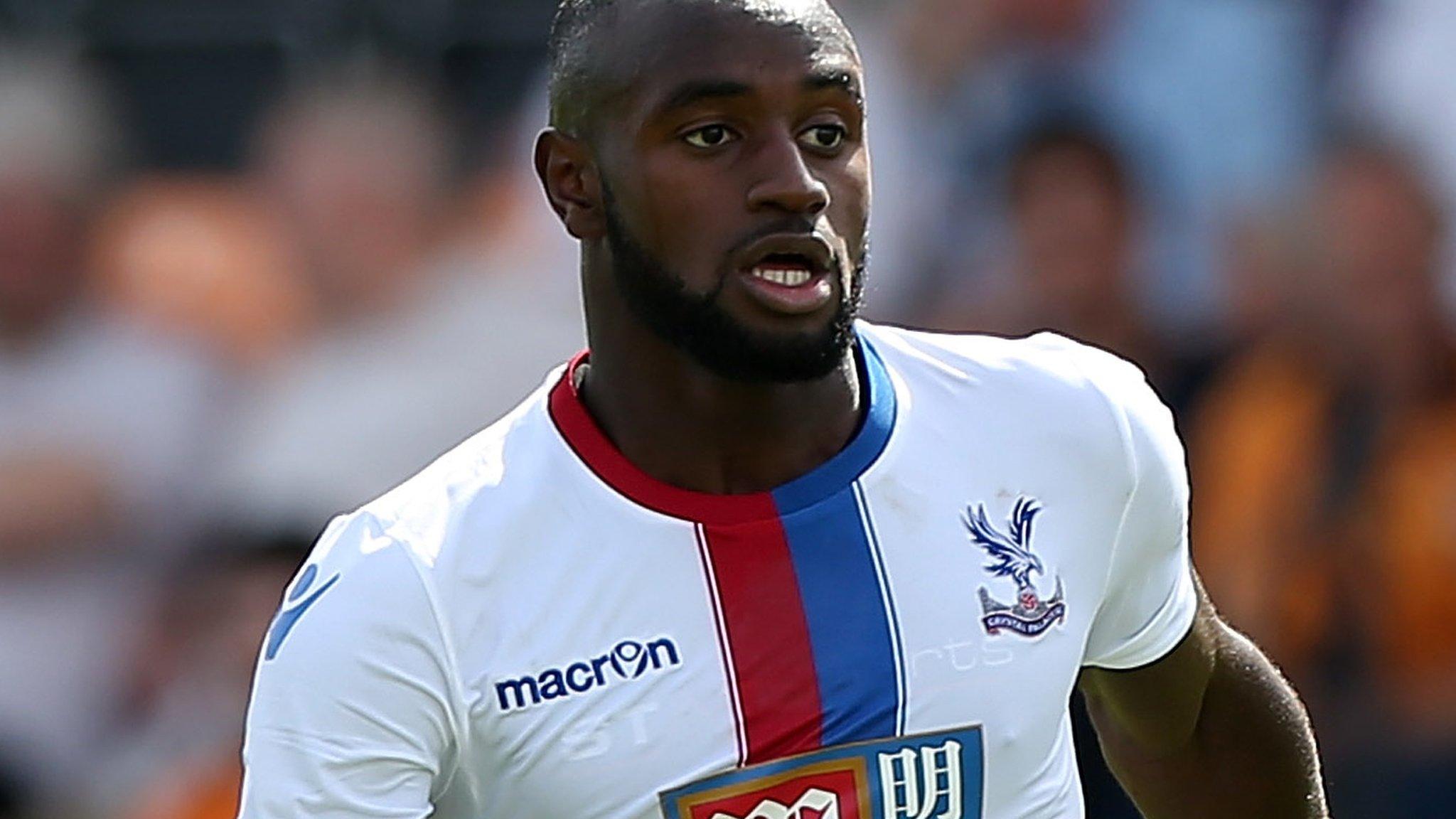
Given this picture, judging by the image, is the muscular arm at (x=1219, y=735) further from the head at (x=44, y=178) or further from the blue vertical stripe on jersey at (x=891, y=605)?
the head at (x=44, y=178)

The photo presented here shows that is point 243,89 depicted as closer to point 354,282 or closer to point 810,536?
point 354,282

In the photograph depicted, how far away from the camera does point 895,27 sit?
6.73 meters

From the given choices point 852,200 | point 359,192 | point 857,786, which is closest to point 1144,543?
point 857,786

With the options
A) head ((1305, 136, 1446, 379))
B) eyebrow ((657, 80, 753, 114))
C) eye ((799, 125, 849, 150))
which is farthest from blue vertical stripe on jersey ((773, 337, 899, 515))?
A: head ((1305, 136, 1446, 379))

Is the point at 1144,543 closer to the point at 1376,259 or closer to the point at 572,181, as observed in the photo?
the point at 572,181

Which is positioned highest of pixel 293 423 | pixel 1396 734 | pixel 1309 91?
pixel 1309 91

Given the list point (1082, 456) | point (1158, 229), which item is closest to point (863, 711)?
point (1082, 456)

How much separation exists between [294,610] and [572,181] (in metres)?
0.62

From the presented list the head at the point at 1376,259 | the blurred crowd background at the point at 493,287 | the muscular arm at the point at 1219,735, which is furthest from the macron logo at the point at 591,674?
the head at the point at 1376,259

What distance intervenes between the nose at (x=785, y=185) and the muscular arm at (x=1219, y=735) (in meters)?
0.90

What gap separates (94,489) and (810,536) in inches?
164

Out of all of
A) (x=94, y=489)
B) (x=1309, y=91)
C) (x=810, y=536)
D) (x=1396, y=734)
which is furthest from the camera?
(x=94, y=489)

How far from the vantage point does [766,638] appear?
2.99 metres

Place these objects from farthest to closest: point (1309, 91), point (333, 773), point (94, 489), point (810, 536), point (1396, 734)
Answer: point (94, 489) → point (1309, 91) → point (1396, 734) → point (810, 536) → point (333, 773)
